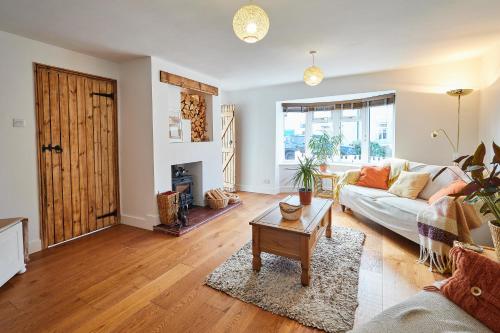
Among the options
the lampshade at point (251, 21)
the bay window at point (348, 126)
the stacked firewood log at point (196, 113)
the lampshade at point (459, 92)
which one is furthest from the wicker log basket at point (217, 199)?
the lampshade at point (459, 92)

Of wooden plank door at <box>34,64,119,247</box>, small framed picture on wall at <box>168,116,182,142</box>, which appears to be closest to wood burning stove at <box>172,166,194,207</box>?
small framed picture on wall at <box>168,116,182,142</box>

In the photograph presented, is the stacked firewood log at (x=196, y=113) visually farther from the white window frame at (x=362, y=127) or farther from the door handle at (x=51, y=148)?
the white window frame at (x=362, y=127)

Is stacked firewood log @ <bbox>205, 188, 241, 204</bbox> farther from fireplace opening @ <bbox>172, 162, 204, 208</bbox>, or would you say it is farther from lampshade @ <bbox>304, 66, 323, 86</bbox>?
lampshade @ <bbox>304, 66, 323, 86</bbox>

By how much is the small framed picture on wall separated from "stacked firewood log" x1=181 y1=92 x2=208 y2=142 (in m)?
0.23

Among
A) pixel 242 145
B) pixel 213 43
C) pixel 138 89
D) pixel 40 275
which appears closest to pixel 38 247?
pixel 40 275

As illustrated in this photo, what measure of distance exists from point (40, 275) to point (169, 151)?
77.0 inches

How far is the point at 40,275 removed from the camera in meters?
2.28

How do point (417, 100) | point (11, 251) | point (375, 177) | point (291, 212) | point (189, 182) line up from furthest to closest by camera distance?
1. point (189, 182)
2. point (417, 100)
3. point (375, 177)
4. point (291, 212)
5. point (11, 251)

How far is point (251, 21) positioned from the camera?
1.64 meters

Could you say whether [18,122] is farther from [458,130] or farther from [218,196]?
[458,130]

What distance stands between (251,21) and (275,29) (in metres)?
0.97

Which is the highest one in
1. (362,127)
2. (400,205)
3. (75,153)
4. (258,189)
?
(362,127)

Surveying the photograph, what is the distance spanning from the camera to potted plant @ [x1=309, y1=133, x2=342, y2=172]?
16.8ft

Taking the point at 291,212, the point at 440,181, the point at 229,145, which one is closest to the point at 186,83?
the point at 229,145
